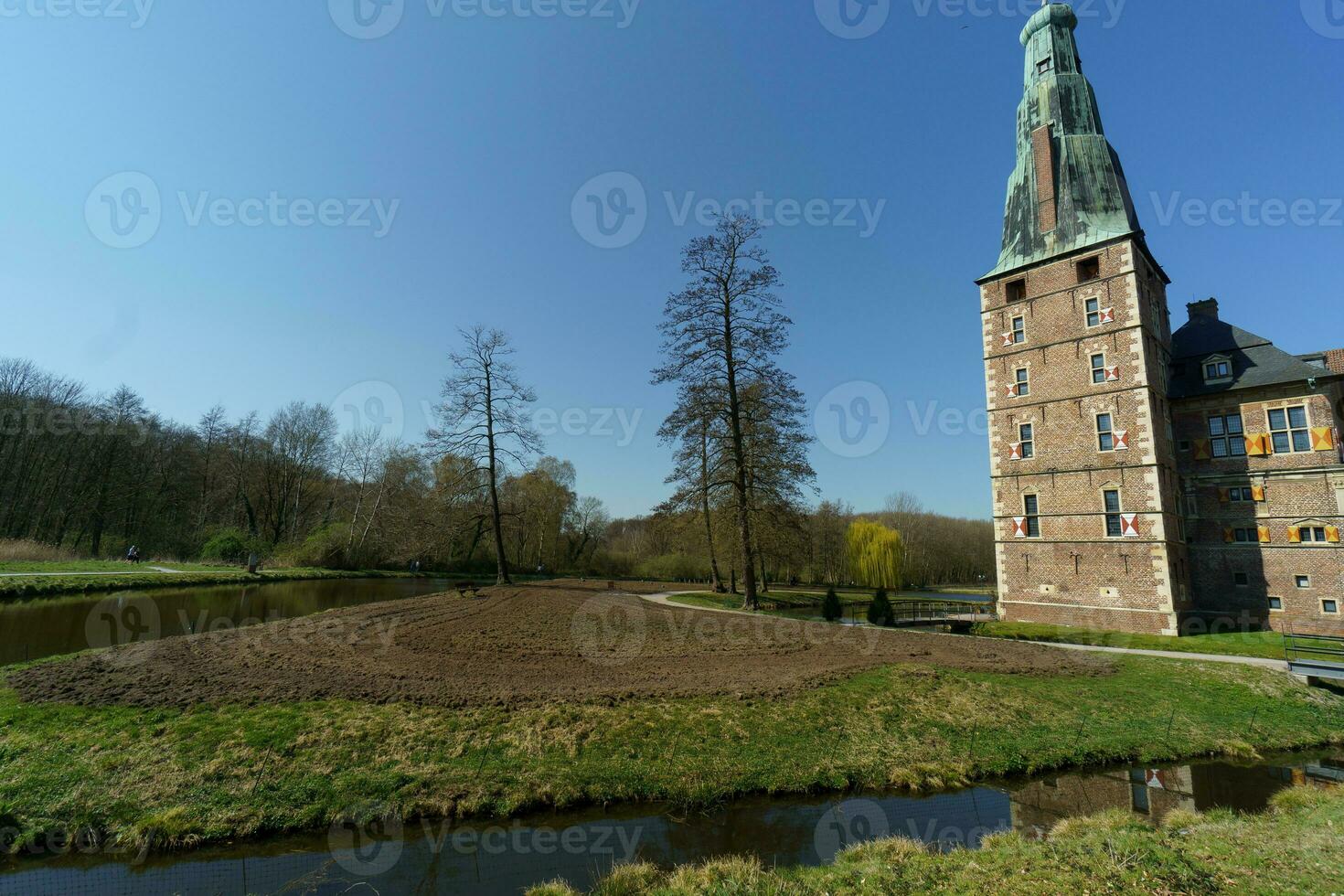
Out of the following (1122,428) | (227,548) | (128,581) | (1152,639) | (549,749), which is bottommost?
(1152,639)

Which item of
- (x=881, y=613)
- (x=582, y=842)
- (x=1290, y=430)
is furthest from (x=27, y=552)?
(x=1290, y=430)

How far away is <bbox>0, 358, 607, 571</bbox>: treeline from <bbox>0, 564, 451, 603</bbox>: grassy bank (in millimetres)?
7822

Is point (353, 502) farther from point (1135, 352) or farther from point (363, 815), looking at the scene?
point (1135, 352)

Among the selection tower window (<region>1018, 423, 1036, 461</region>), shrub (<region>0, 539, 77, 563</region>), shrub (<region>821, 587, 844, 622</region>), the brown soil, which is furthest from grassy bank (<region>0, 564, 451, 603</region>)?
tower window (<region>1018, 423, 1036, 461</region>)

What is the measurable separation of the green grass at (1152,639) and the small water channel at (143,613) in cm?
2870

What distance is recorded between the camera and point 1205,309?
28344mm

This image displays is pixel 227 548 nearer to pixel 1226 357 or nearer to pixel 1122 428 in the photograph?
pixel 1122 428

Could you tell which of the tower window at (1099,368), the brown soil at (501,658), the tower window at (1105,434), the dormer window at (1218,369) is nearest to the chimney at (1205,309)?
the dormer window at (1218,369)

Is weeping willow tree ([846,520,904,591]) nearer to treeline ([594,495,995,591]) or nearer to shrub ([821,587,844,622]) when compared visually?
Result: treeline ([594,495,995,591])

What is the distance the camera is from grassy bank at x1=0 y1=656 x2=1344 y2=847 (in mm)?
7668

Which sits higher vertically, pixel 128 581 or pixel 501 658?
pixel 128 581

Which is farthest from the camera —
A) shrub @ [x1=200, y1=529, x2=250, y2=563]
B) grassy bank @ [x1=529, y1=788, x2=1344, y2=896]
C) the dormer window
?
shrub @ [x1=200, y1=529, x2=250, y2=563]

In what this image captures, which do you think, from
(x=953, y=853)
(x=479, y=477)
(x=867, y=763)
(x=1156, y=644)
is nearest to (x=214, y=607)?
(x=479, y=477)

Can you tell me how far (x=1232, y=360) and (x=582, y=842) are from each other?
107 ft
